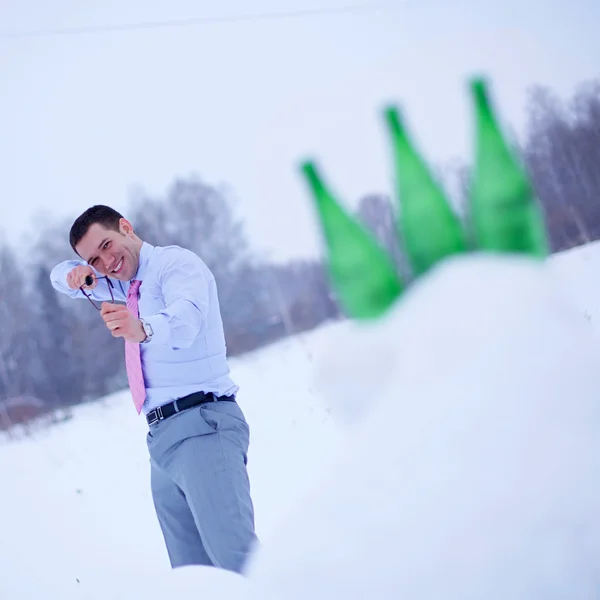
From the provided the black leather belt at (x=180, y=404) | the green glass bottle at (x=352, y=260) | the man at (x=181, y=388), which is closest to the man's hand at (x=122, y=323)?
the man at (x=181, y=388)

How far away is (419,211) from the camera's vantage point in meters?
1.96

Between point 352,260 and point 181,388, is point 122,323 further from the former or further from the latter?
point 352,260

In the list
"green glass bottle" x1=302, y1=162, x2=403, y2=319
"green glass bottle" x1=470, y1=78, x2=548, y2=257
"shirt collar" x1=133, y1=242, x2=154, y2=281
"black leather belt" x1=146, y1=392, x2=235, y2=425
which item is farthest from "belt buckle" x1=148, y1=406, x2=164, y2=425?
"green glass bottle" x1=470, y1=78, x2=548, y2=257

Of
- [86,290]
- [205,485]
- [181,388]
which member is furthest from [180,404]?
[86,290]

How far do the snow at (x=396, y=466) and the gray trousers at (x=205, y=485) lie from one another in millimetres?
71

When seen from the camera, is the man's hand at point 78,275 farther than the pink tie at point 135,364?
Yes

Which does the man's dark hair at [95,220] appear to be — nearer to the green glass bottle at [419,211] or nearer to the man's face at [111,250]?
the man's face at [111,250]

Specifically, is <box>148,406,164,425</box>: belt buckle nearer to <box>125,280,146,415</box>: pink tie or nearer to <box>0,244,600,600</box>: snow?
<box>125,280,146,415</box>: pink tie

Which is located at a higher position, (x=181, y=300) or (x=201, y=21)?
(x=201, y=21)

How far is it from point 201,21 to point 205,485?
56.7 inches

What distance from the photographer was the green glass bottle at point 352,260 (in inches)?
74.9

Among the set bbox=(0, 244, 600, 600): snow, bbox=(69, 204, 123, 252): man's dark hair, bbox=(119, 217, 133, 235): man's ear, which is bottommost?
bbox=(0, 244, 600, 600): snow

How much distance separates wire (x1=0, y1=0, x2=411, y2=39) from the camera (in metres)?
1.83

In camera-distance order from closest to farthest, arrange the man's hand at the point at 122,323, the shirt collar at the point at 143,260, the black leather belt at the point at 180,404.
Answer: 1. the man's hand at the point at 122,323
2. the black leather belt at the point at 180,404
3. the shirt collar at the point at 143,260
